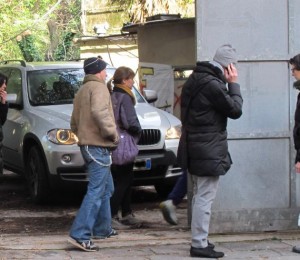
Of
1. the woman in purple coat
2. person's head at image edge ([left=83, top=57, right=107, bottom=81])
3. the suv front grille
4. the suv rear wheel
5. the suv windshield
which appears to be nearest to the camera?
person's head at image edge ([left=83, top=57, right=107, bottom=81])

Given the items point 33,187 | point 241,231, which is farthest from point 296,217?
point 33,187

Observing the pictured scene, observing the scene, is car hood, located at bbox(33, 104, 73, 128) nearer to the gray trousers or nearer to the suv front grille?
the suv front grille

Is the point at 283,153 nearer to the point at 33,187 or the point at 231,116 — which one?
the point at 231,116

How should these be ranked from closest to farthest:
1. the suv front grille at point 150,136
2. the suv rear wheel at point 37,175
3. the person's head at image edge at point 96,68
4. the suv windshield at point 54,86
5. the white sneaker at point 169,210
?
the person's head at image edge at point 96,68
the white sneaker at point 169,210
the suv front grille at point 150,136
the suv rear wheel at point 37,175
the suv windshield at point 54,86

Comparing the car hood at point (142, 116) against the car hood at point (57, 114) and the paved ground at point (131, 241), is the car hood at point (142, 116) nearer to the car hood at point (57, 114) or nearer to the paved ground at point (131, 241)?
the car hood at point (57, 114)

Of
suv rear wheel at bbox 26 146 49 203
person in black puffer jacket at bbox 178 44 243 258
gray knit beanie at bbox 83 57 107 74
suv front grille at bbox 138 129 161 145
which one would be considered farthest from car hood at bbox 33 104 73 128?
person in black puffer jacket at bbox 178 44 243 258

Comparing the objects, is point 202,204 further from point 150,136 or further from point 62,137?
point 62,137

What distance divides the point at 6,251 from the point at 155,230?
1700mm

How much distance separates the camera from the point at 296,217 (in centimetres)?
669

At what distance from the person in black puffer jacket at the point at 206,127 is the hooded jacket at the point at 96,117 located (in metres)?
0.67

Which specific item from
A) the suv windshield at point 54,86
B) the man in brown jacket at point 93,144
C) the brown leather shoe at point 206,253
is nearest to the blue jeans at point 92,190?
the man in brown jacket at point 93,144

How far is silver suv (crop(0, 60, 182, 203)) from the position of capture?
25.9ft

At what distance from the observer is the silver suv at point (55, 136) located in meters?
7.90

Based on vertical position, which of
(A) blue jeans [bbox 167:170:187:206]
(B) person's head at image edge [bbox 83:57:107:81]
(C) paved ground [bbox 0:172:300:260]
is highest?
(B) person's head at image edge [bbox 83:57:107:81]
